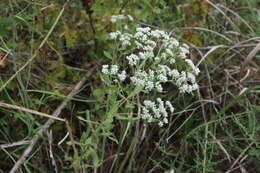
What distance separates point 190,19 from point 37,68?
156 cm

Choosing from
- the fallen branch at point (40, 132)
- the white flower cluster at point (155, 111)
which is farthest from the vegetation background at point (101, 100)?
the white flower cluster at point (155, 111)

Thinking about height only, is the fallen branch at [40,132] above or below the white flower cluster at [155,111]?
below

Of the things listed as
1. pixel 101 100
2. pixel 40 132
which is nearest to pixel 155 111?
pixel 101 100

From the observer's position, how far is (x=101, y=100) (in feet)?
6.10

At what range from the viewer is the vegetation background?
204 cm

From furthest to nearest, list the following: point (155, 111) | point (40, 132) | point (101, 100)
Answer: point (40, 132) < point (101, 100) < point (155, 111)

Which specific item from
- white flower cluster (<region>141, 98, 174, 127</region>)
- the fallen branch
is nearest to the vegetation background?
the fallen branch

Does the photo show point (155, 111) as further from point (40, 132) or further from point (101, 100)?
point (40, 132)

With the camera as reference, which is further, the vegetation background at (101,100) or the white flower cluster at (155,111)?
the vegetation background at (101,100)

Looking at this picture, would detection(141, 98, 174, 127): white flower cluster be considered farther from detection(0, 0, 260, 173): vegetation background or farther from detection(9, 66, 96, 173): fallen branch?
detection(9, 66, 96, 173): fallen branch

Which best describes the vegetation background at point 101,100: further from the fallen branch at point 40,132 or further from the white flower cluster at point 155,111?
the white flower cluster at point 155,111

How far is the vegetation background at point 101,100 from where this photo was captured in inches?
80.4

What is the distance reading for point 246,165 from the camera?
2.28 m

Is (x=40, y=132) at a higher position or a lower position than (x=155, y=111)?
lower
